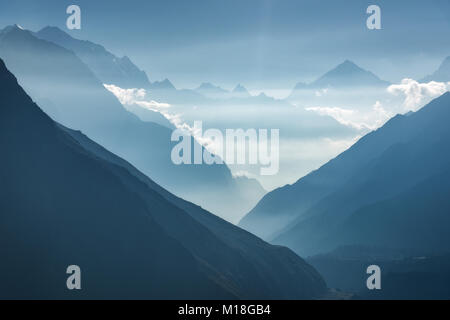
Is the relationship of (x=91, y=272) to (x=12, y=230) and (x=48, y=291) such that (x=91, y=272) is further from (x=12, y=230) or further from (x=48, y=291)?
(x=12, y=230)
